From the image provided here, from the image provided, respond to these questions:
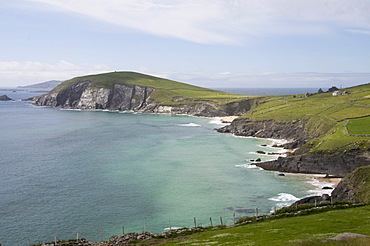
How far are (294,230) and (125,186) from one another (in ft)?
134

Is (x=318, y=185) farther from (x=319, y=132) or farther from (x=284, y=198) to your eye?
(x=319, y=132)

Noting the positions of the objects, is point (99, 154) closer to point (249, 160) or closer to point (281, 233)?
point (249, 160)

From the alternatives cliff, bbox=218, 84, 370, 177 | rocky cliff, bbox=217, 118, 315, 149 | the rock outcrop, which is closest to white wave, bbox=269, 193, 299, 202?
the rock outcrop

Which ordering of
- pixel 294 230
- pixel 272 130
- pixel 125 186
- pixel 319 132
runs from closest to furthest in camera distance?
pixel 294 230 → pixel 125 186 → pixel 319 132 → pixel 272 130

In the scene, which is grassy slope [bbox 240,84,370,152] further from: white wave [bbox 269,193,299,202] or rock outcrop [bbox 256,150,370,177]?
white wave [bbox 269,193,299,202]

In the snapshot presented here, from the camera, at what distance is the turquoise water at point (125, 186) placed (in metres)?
50.4

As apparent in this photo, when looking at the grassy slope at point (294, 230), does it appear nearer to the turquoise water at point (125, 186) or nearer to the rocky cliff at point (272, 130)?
the turquoise water at point (125, 186)

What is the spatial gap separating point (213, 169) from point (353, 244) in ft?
179

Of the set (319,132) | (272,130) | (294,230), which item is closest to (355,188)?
(294,230)

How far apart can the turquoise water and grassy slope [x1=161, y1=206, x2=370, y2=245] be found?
12643 millimetres

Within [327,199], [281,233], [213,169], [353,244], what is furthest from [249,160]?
[353,244]

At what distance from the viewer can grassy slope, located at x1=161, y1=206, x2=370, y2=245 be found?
30428 mm

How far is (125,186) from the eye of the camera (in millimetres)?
67562

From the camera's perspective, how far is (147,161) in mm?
89000
